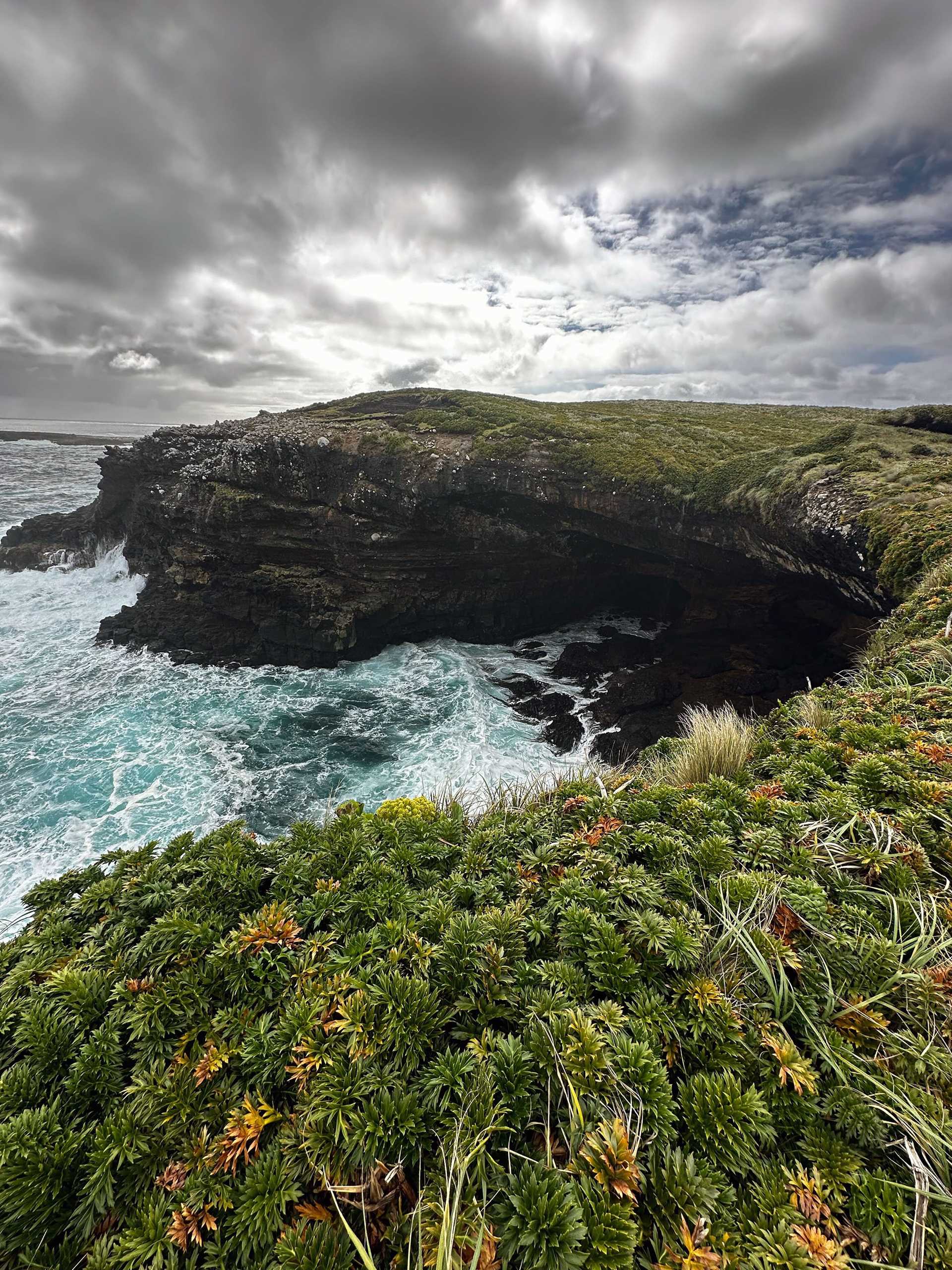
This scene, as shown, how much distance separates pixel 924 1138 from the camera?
6.49 feet

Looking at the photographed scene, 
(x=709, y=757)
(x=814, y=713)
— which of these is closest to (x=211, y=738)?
(x=709, y=757)

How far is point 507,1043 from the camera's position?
2355 mm

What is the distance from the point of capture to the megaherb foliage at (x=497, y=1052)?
1852mm

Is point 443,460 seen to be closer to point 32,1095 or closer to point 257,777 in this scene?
point 257,777

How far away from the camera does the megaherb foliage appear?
185cm

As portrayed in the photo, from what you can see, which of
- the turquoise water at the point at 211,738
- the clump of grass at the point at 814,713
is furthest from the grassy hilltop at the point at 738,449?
the turquoise water at the point at 211,738

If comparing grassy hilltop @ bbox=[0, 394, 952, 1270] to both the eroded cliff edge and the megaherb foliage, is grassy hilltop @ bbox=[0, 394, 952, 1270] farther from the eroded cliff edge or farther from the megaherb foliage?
the eroded cliff edge

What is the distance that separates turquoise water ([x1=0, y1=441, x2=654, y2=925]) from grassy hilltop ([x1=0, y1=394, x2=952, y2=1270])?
9188 millimetres

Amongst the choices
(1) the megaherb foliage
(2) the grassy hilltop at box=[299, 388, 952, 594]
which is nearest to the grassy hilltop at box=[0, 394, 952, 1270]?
(1) the megaherb foliage

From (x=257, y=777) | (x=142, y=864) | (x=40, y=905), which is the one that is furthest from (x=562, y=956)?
(x=257, y=777)

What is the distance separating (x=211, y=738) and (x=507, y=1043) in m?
20.7

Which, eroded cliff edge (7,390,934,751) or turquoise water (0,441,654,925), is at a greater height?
eroded cliff edge (7,390,934,751)

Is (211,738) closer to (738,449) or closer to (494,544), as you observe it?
(494,544)

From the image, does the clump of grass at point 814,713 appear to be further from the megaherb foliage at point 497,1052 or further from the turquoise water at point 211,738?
the turquoise water at point 211,738
